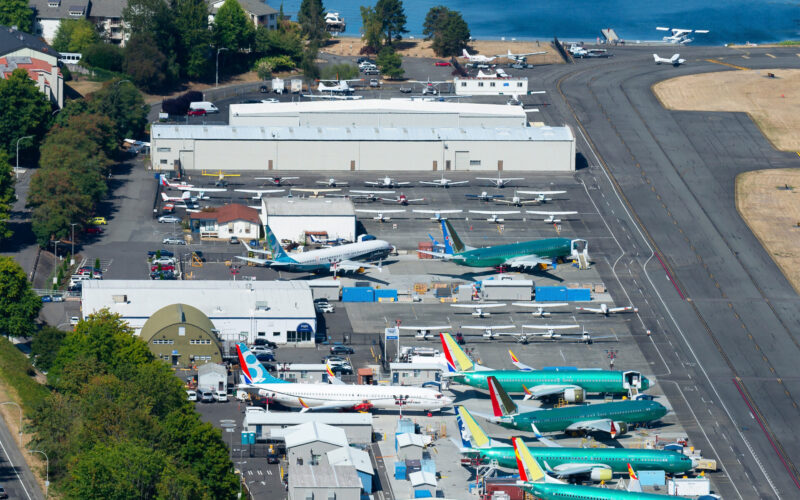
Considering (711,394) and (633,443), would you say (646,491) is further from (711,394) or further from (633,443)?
(711,394)

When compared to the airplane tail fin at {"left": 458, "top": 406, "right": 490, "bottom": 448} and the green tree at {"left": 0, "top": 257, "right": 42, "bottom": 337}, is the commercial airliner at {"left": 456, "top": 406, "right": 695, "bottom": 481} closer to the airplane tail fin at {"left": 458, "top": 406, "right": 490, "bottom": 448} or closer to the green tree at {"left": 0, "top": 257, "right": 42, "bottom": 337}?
the airplane tail fin at {"left": 458, "top": 406, "right": 490, "bottom": 448}

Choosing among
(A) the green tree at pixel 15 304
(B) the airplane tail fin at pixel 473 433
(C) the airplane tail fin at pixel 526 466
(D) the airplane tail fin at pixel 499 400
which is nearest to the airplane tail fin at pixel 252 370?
(B) the airplane tail fin at pixel 473 433

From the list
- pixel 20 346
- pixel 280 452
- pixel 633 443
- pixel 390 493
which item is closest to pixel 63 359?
pixel 20 346

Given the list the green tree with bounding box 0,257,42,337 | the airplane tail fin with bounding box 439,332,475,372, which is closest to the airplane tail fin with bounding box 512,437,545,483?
the airplane tail fin with bounding box 439,332,475,372

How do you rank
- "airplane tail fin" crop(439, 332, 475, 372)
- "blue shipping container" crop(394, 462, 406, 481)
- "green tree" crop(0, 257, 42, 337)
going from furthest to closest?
"green tree" crop(0, 257, 42, 337), "airplane tail fin" crop(439, 332, 475, 372), "blue shipping container" crop(394, 462, 406, 481)

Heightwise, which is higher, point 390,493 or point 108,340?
point 108,340

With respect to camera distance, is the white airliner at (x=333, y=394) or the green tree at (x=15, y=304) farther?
the green tree at (x=15, y=304)

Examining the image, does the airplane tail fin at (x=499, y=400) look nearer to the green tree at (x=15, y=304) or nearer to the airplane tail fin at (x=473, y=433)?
the airplane tail fin at (x=473, y=433)
